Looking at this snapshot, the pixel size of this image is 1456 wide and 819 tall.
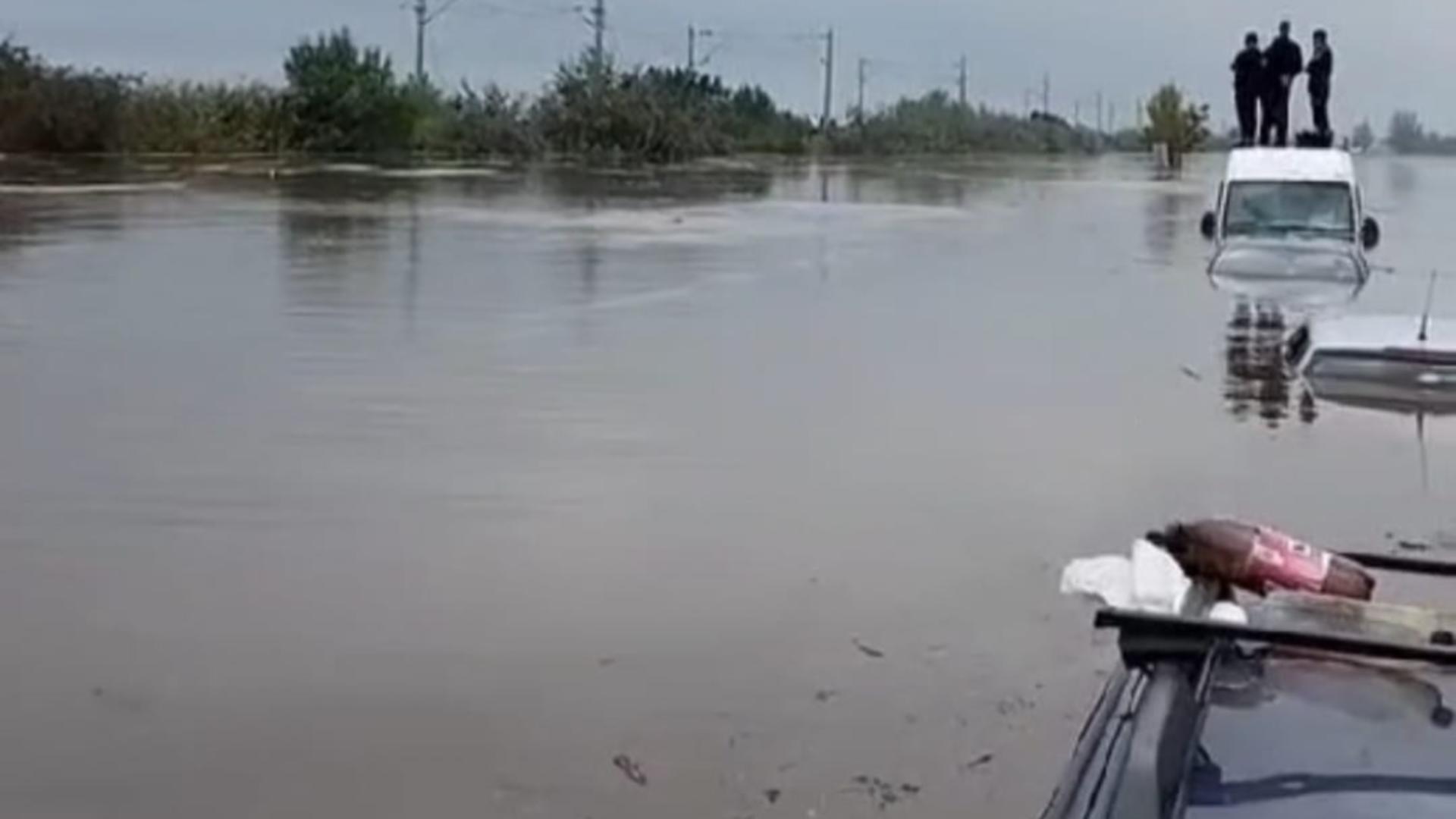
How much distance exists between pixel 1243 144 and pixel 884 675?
60.2 feet

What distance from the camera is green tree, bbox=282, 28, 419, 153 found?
63.7 metres

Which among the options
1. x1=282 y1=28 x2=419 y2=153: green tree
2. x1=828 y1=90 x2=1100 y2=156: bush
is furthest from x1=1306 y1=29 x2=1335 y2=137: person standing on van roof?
x1=828 y1=90 x2=1100 y2=156: bush

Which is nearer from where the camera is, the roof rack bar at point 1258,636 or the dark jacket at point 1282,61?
the roof rack bar at point 1258,636

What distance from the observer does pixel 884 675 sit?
804cm

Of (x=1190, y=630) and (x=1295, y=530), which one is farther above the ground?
(x=1190, y=630)

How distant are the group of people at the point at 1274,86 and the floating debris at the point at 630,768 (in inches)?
772

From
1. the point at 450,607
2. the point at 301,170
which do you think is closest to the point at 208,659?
the point at 450,607

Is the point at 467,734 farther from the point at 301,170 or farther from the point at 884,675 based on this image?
the point at 301,170

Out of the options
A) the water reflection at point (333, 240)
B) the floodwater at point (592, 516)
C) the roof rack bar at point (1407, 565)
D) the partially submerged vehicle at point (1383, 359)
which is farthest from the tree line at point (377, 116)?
the roof rack bar at point (1407, 565)

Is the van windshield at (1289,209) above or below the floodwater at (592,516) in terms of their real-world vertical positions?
above

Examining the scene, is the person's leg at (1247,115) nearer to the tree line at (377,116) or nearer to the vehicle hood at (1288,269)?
the vehicle hood at (1288,269)

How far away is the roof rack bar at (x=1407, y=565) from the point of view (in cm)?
411

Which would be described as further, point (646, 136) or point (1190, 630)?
point (646, 136)

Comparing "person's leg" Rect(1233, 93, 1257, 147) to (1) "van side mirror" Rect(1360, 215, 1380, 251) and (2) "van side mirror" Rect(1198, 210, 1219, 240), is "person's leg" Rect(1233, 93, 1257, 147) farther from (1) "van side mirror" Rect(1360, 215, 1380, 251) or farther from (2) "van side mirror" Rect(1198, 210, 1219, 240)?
(1) "van side mirror" Rect(1360, 215, 1380, 251)
